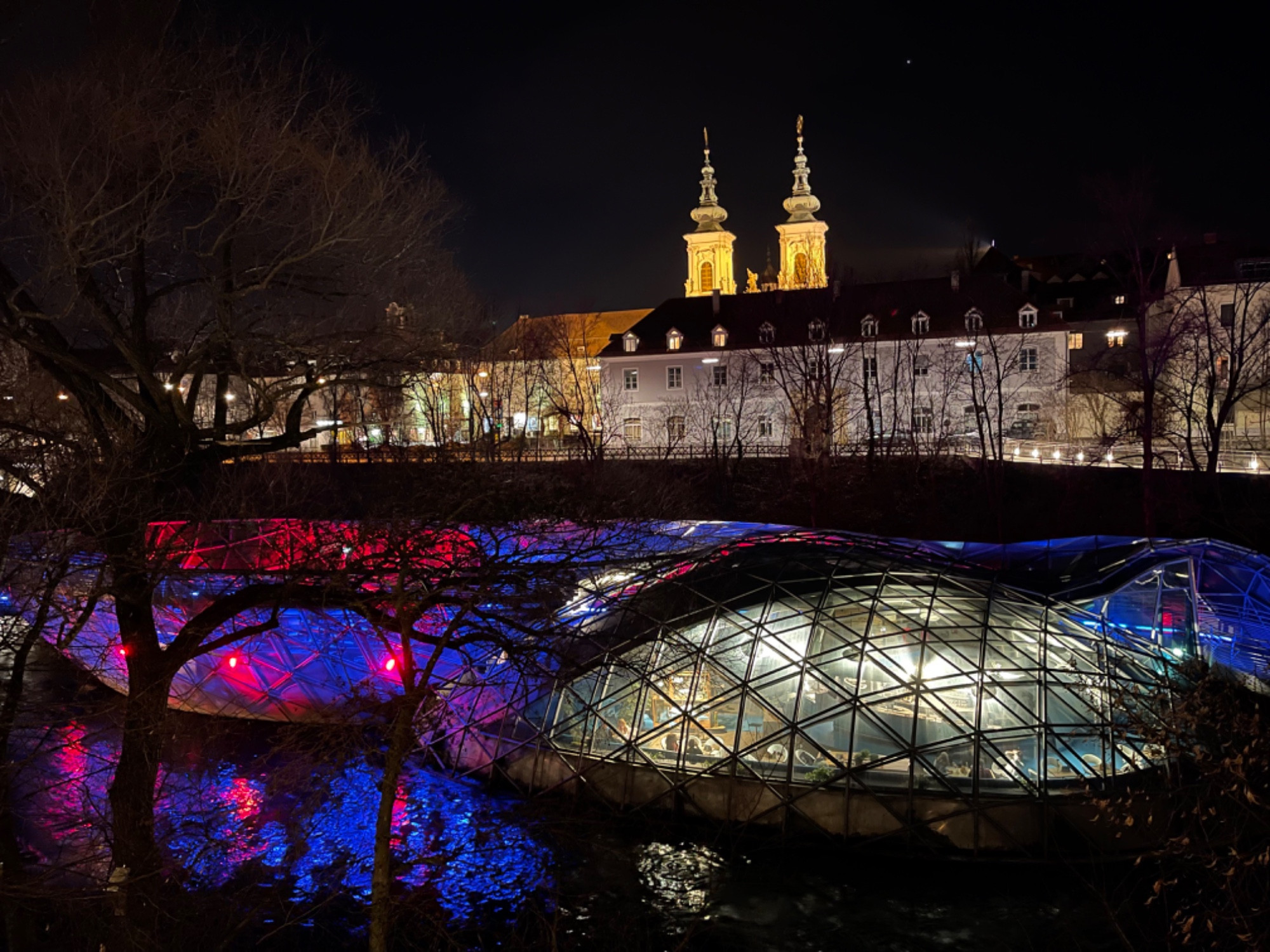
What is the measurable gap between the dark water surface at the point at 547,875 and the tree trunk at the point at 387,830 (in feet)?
2.26

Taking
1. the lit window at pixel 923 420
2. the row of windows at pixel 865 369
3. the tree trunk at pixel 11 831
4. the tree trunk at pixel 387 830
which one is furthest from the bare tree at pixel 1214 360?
the tree trunk at pixel 11 831

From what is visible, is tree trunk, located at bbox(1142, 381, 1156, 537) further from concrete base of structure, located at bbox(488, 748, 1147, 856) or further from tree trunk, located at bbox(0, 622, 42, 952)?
tree trunk, located at bbox(0, 622, 42, 952)

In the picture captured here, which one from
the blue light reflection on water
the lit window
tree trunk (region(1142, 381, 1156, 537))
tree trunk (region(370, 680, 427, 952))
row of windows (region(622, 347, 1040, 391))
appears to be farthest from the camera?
row of windows (region(622, 347, 1040, 391))

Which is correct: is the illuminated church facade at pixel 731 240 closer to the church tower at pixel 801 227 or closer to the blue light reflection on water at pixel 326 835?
the church tower at pixel 801 227

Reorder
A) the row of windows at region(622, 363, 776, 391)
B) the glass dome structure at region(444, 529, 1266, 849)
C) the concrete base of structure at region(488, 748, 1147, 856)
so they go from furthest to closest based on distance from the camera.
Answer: the row of windows at region(622, 363, 776, 391)
the glass dome structure at region(444, 529, 1266, 849)
the concrete base of structure at region(488, 748, 1147, 856)

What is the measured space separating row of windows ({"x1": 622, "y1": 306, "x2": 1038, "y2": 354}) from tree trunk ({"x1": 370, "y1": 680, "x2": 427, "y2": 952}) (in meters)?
43.5

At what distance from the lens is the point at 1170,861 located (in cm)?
1761

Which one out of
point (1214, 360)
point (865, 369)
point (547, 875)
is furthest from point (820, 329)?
point (547, 875)

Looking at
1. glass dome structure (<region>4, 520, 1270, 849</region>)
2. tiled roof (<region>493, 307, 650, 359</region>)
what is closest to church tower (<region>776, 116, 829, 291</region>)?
tiled roof (<region>493, 307, 650, 359</region>)

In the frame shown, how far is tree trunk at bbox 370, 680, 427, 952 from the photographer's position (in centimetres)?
1277

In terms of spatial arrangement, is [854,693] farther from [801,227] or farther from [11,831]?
[801,227]

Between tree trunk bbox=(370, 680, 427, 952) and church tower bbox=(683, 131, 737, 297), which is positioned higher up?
church tower bbox=(683, 131, 737, 297)

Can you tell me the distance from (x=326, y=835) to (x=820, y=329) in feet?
148

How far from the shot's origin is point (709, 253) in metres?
128
